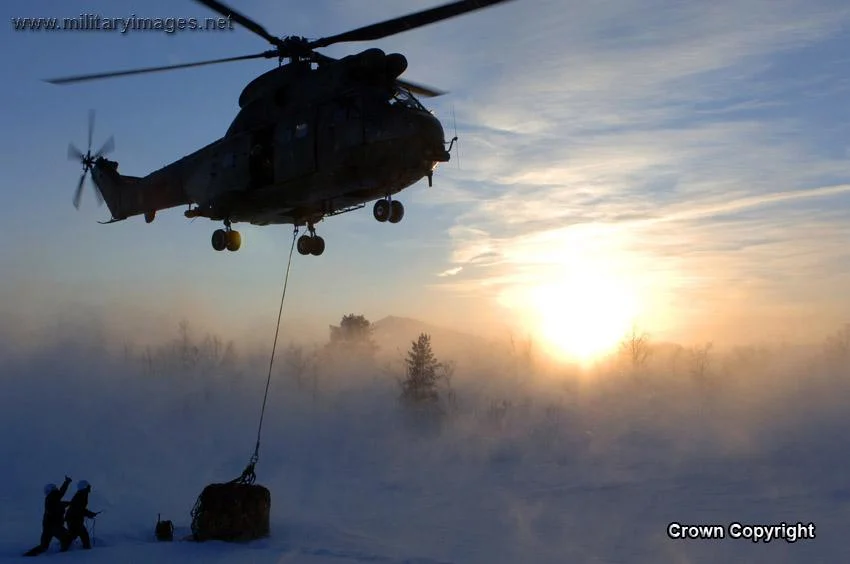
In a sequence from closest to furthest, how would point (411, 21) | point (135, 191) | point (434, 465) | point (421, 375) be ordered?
point (411, 21) < point (135, 191) < point (434, 465) < point (421, 375)

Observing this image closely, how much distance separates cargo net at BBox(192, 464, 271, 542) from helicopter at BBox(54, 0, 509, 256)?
600cm

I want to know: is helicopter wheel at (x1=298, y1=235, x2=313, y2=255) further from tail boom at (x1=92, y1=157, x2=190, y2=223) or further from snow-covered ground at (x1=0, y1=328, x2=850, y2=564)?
snow-covered ground at (x1=0, y1=328, x2=850, y2=564)

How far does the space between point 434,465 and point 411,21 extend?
4564cm

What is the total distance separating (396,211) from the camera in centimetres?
1423

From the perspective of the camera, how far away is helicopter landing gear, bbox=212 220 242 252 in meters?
17.1

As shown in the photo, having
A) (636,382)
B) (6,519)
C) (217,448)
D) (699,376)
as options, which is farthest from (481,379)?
(6,519)

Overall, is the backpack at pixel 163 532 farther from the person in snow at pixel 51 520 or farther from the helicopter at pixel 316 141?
the helicopter at pixel 316 141

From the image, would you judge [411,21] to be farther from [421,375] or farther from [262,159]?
[421,375]

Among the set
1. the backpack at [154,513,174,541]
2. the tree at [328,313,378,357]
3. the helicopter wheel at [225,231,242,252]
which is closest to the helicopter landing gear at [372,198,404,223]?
the helicopter wheel at [225,231,242,252]

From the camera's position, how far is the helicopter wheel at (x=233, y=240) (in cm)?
1711

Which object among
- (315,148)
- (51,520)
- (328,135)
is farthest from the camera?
(51,520)

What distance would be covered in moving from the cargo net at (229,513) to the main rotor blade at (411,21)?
33.6ft

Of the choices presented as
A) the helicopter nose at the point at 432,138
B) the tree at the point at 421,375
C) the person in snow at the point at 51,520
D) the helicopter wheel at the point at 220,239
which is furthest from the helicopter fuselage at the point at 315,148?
the tree at the point at 421,375

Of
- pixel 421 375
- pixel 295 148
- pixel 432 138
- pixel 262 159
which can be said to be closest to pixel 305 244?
pixel 262 159
